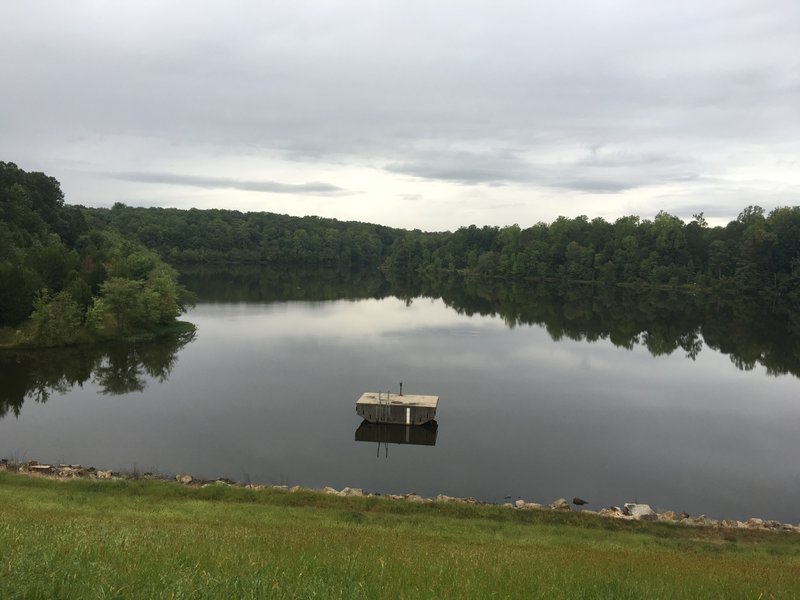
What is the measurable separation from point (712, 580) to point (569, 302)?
307 ft

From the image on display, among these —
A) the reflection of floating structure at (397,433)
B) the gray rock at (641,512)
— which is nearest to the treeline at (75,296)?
the reflection of floating structure at (397,433)

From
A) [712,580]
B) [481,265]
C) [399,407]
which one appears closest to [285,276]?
[481,265]

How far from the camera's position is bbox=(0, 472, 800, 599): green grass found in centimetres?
677

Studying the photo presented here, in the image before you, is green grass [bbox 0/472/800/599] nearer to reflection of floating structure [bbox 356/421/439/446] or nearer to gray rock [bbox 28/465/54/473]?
gray rock [bbox 28/465/54/473]

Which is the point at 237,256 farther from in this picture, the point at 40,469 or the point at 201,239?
the point at 40,469

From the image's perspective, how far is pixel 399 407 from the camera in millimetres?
32312

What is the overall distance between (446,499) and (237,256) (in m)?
170

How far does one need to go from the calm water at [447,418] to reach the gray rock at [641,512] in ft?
5.37

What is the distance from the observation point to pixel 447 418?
33.8 m

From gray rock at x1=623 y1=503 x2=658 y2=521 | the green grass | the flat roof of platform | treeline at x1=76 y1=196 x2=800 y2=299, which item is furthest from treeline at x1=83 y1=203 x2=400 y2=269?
gray rock at x1=623 y1=503 x2=658 y2=521

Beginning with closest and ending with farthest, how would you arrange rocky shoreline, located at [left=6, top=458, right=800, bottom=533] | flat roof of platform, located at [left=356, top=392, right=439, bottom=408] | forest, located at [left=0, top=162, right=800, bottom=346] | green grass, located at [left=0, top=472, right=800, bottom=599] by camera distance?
green grass, located at [left=0, top=472, right=800, bottom=599]
rocky shoreline, located at [left=6, top=458, right=800, bottom=533]
flat roof of platform, located at [left=356, top=392, right=439, bottom=408]
forest, located at [left=0, top=162, right=800, bottom=346]

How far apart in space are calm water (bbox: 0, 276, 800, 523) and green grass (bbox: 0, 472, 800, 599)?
6123 mm

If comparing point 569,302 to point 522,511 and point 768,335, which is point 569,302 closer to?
point 768,335

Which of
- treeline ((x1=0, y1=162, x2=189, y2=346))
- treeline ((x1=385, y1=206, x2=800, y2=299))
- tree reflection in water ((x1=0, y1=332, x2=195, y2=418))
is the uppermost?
treeline ((x1=385, y1=206, x2=800, y2=299))
